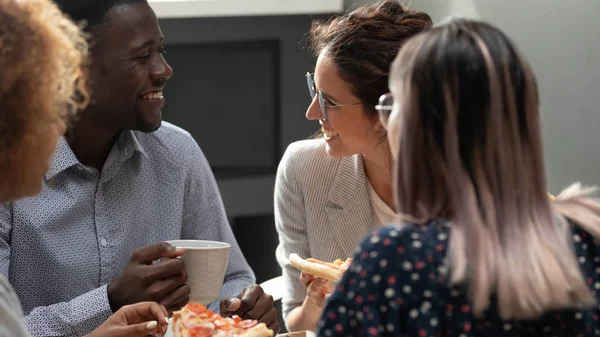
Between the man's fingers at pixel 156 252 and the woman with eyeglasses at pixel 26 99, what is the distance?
18.9 inches

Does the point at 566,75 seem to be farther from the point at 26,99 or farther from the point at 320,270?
the point at 26,99

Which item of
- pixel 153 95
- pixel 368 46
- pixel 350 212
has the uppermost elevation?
pixel 368 46

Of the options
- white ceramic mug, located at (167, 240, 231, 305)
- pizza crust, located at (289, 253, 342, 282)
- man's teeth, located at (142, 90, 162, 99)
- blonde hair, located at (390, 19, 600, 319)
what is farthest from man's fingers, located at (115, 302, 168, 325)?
blonde hair, located at (390, 19, 600, 319)

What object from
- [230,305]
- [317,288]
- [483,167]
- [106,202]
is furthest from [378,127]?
[483,167]

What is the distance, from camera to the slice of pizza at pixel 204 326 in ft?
5.67

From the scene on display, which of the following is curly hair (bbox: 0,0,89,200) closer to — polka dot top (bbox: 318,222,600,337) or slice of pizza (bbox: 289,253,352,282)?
polka dot top (bbox: 318,222,600,337)

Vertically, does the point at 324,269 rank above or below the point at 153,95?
below

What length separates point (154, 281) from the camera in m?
1.99

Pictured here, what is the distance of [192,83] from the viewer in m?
3.89

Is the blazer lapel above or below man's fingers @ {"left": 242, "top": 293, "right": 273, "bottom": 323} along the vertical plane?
above

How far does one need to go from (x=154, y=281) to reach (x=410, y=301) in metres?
0.93

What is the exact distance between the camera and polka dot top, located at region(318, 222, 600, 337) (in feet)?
3.88

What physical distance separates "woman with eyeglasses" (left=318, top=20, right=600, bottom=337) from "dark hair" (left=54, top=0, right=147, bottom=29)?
1.20 m

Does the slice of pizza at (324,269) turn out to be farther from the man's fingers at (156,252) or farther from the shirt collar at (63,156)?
the shirt collar at (63,156)
